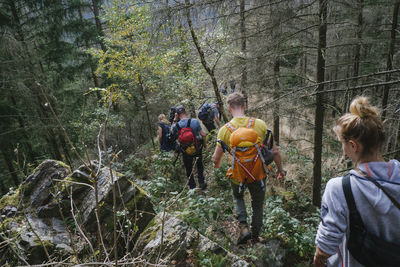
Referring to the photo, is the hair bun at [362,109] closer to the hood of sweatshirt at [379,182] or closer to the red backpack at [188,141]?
the hood of sweatshirt at [379,182]

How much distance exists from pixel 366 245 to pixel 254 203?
1.80 meters

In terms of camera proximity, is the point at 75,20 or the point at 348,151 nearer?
the point at 348,151

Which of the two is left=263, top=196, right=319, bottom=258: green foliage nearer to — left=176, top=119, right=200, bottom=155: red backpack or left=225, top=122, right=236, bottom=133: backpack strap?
left=225, top=122, right=236, bottom=133: backpack strap

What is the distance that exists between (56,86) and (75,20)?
3.95m

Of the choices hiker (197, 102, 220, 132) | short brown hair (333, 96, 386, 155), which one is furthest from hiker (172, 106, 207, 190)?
short brown hair (333, 96, 386, 155)

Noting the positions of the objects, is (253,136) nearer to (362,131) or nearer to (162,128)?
(362,131)

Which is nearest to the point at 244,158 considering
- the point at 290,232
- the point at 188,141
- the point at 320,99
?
the point at 290,232

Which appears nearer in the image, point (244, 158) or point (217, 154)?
point (244, 158)

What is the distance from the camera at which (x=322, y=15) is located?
11.8 ft

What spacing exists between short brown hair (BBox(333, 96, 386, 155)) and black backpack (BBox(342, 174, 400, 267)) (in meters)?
0.26

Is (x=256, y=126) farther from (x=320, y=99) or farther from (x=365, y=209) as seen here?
(x=320, y=99)

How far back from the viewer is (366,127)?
1.42 m

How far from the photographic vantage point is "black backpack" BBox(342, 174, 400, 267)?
1.31 meters

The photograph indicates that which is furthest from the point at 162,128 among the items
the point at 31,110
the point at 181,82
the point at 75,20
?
the point at 75,20
